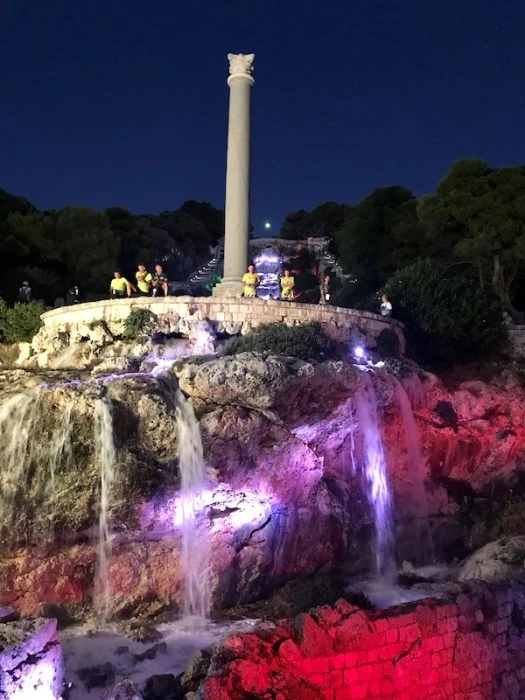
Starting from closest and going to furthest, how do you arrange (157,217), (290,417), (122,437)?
(122,437)
(290,417)
(157,217)

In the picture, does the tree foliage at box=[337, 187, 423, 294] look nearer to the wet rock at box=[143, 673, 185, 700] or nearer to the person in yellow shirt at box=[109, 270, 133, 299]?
the person in yellow shirt at box=[109, 270, 133, 299]

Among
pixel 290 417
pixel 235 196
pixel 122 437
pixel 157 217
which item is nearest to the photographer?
pixel 122 437

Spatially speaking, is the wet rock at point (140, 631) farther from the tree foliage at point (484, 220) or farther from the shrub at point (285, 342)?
the tree foliage at point (484, 220)

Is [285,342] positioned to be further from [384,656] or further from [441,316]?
[384,656]

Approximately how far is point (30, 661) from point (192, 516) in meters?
6.48

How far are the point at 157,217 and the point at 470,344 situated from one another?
43.1m

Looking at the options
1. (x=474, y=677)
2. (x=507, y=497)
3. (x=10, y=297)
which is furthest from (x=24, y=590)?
(x=10, y=297)

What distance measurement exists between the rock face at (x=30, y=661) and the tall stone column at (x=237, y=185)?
50.0 feet

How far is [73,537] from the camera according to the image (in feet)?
42.1

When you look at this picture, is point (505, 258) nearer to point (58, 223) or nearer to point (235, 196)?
point (235, 196)

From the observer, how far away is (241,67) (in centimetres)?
2300

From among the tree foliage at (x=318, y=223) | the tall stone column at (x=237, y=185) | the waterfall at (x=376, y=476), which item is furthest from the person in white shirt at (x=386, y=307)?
the tree foliage at (x=318, y=223)

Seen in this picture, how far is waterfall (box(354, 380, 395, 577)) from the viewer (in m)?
16.9

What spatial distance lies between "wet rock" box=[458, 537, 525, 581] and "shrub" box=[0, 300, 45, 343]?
15586 millimetres
